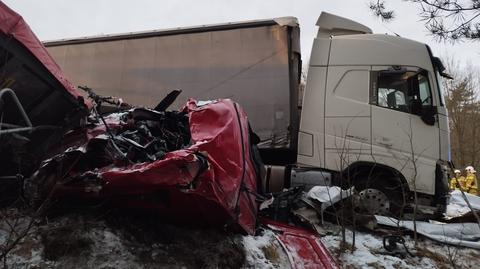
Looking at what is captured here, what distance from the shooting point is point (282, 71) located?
22.1 ft

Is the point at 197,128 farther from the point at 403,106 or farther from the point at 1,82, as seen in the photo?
the point at 403,106

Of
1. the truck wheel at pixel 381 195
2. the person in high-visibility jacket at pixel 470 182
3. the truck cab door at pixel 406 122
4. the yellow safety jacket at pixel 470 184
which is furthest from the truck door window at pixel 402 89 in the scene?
the yellow safety jacket at pixel 470 184

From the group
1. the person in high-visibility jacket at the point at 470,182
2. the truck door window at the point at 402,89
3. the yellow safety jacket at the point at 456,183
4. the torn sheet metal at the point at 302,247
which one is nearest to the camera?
the yellow safety jacket at the point at 456,183

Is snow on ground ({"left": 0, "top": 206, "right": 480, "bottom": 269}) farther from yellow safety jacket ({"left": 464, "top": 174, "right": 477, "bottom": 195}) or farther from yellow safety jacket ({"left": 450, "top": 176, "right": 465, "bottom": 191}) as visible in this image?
yellow safety jacket ({"left": 464, "top": 174, "right": 477, "bottom": 195})

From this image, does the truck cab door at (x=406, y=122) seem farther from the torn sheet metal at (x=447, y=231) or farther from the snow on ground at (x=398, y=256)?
the snow on ground at (x=398, y=256)

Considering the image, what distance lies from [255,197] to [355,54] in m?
3.11

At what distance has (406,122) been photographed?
6059 mm

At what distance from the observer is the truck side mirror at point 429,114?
236 inches

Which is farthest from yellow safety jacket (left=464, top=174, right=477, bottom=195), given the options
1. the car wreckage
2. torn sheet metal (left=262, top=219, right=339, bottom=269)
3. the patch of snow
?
the patch of snow

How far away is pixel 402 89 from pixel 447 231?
78.6 inches

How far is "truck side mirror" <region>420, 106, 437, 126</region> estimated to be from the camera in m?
6.00

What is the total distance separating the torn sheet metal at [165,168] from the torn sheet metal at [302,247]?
382mm

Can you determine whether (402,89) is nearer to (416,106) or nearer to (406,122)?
(416,106)

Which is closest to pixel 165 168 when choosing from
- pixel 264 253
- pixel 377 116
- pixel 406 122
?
pixel 264 253
